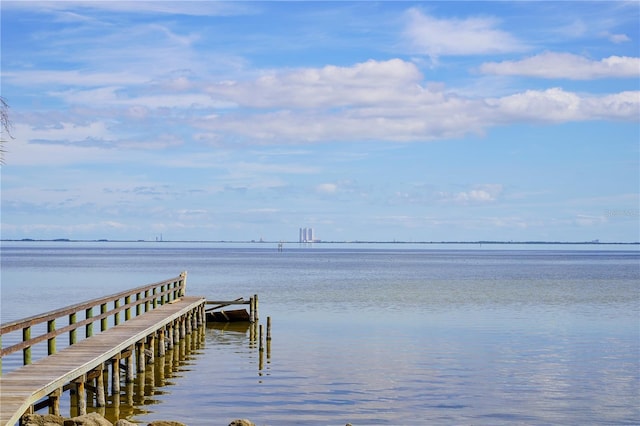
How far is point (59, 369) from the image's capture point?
665 inches

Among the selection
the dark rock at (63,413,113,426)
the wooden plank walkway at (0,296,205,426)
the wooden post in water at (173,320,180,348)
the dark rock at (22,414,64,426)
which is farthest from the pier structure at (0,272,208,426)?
the dark rock at (63,413,113,426)

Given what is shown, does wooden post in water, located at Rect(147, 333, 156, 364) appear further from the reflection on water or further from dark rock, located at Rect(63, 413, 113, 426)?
dark rock, located at Rect(63, 413, 113, 426)

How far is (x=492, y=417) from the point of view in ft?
65.8

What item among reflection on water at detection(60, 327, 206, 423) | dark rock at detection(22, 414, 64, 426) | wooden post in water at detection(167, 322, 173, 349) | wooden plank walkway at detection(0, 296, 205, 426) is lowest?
reflection on water at detection(60, 327, 206, 423)

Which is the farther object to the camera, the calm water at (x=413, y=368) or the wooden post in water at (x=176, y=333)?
the wooden post in water at (x=176, y=333)

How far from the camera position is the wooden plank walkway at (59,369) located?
14.0 meters

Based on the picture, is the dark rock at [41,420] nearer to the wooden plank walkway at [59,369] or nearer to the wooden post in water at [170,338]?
the wooden plank walkway at [59,369]

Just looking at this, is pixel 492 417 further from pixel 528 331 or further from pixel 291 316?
pixel 291 316

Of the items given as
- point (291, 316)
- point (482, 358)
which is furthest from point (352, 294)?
point (482, 358)

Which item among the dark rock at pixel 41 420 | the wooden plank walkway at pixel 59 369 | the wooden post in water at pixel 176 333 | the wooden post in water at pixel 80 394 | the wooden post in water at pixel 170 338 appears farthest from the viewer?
the wooden post in water at pixel 176 333

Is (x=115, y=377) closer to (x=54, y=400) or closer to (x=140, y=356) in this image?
(x=140, y=356)

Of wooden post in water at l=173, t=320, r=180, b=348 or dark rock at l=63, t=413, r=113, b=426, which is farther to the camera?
wooden post in water at l=173, t=320, r=180, b=348

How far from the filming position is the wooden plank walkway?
14.0 meters

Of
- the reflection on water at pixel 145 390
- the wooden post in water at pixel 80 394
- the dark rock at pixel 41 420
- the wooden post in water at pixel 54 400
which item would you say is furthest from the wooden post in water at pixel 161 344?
the dark rock at pixel 41 420
